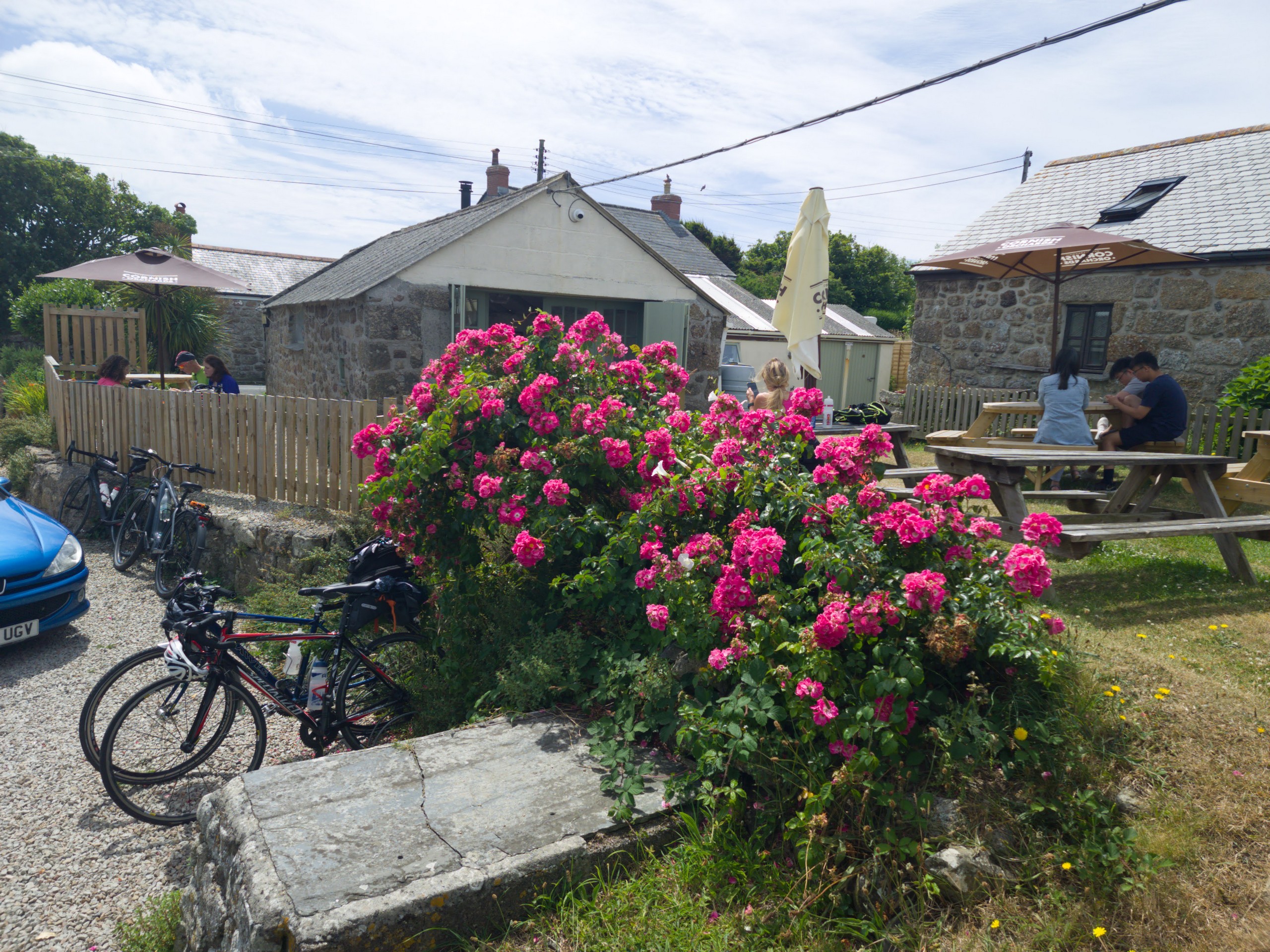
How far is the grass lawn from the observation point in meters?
2.09

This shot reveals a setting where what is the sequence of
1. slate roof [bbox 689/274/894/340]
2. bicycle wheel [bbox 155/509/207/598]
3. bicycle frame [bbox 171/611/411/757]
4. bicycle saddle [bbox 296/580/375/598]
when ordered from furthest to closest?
slate roof [bbox 689/274/894/340]
bicycle wheel [bbox 155/509/207/598]
bicycle saddle [bbox 296/580/375/598]
bicycle frame [bbox 171/611/411/757]

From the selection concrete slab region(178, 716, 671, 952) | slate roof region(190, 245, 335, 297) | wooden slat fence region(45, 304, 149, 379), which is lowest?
concrete slab region(178, 716, 671, 952)

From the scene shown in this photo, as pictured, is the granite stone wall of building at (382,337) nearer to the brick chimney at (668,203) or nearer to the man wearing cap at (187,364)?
the man wearing cap at (187,364)

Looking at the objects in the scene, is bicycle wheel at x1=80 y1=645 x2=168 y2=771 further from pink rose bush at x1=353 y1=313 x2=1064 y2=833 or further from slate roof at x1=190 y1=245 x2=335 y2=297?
slate roof at x1=190 y1=245 x2=335 y2=297

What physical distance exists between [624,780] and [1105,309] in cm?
1246

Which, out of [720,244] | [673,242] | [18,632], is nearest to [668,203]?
[673,242]

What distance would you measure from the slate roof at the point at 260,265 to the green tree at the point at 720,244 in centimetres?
1939

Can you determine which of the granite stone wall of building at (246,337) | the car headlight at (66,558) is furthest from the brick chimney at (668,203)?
the car headlight at (66,558)

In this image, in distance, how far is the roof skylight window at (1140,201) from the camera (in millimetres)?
12117

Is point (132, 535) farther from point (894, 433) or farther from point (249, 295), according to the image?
point (249, 295)

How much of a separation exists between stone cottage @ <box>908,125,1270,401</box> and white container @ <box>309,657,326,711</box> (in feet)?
36.9

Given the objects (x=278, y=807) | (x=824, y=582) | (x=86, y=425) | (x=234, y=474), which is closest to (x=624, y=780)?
(x=824, y=582)

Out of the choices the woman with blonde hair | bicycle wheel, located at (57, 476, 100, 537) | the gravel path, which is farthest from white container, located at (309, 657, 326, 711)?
bicycle wheel, located at (57, 476, 100, 537)

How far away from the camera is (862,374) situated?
87.9 ft
